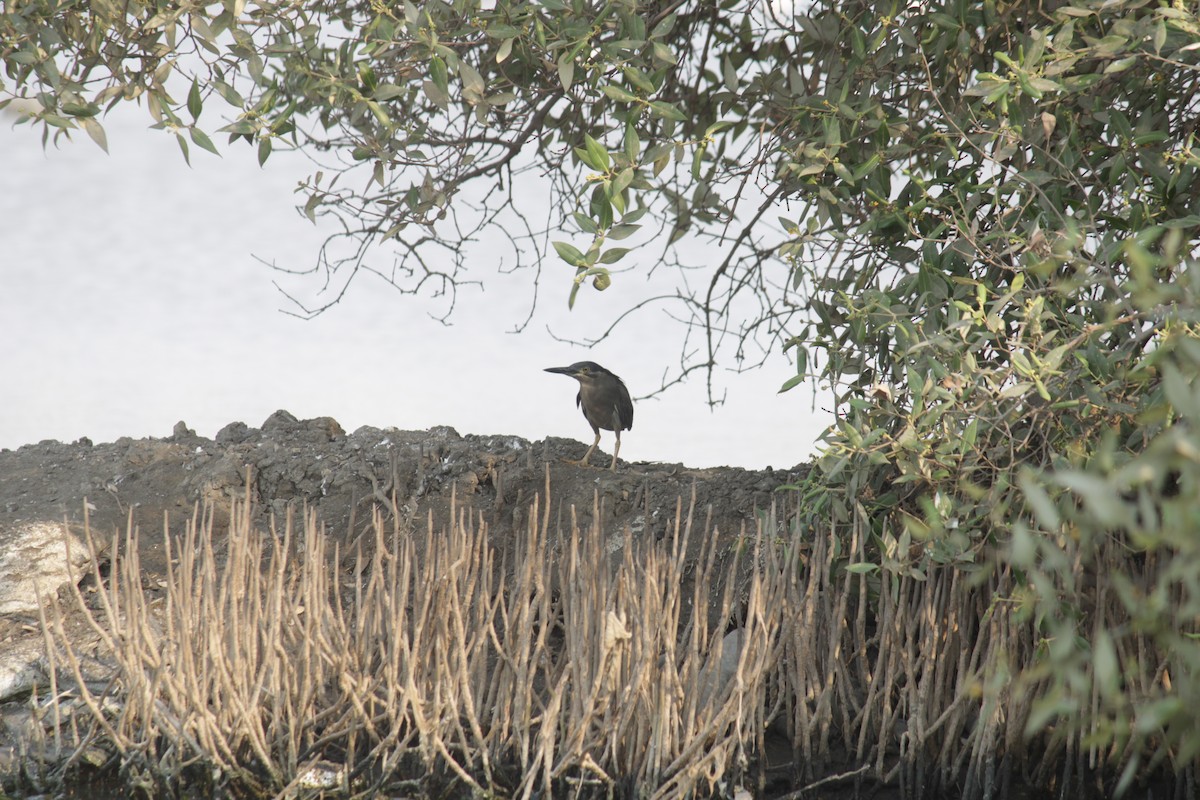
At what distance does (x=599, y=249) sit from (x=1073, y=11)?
1.67 metres

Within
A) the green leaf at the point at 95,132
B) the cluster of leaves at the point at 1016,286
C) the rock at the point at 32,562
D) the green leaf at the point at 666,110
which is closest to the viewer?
the cluster of leaves at the point at 1016,286

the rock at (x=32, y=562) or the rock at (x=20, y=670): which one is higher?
the rock at (x=32, y=562)

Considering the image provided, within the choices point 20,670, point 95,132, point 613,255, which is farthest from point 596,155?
point 20,670

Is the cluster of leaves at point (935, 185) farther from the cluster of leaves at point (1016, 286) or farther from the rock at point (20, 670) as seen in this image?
the rock at point (20, 670)

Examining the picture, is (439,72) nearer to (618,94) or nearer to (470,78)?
(470,78)

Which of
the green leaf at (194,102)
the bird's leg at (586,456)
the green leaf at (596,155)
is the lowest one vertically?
A: the bird's leg at (586,456)

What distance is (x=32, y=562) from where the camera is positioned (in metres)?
5.77

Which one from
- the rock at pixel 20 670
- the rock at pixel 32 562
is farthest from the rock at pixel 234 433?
the rock at pixel 20 670

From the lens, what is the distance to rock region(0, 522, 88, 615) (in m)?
5.62

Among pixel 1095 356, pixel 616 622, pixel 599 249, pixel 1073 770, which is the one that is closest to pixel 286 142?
pixel 599 249

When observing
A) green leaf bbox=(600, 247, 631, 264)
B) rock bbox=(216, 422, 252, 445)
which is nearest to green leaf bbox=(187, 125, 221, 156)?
green leaf bbox=(600, 247, 631, 264)

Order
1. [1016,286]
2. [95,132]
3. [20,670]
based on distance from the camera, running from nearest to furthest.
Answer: [1016,286], [95,132], [20,670]

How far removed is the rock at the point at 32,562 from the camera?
5625 mm

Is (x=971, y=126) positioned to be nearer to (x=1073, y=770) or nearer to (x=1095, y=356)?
(x=1095, y=356)
